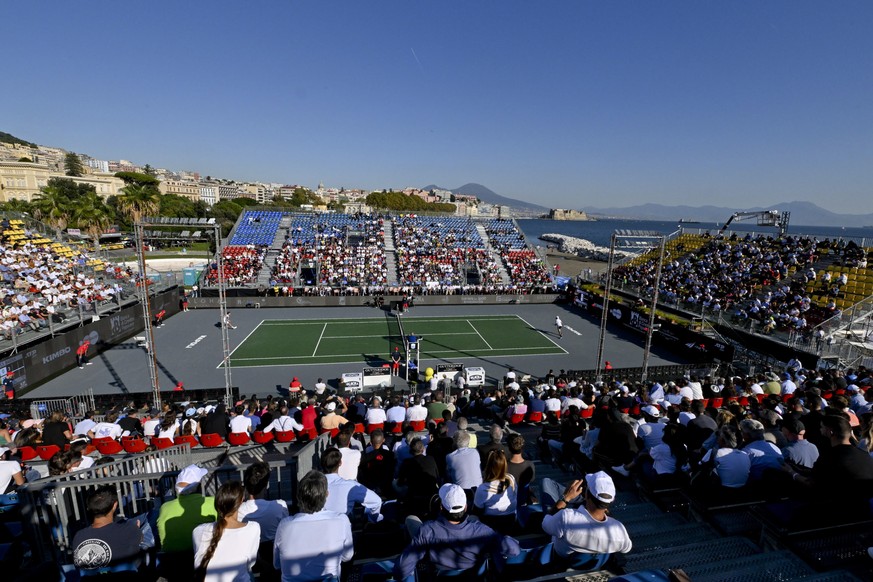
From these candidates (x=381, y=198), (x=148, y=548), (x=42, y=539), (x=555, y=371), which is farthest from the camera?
(x=381, y=198)

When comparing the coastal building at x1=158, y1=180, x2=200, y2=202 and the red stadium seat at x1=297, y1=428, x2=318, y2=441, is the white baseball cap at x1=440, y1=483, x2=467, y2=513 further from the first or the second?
the coastal building at x1=158, y1=180, x2=200, y2=202

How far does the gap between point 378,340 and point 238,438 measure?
633 inches

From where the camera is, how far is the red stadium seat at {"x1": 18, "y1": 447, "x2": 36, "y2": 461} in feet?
28.5

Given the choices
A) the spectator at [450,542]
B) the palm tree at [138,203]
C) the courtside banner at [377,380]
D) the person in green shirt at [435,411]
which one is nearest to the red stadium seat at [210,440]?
the person in green shirt at [435,411]

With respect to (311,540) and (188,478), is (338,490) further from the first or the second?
(188,478)

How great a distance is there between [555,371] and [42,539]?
19893 millimetres

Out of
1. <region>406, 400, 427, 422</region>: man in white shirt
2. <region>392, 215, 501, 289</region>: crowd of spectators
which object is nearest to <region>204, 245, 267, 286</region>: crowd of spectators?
<region>392, 215, 501, 289</region>: crowd of spectators

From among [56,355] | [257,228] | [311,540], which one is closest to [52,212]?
[257,228]

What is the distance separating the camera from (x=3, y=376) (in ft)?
56.4

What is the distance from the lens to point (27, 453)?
28.7ft

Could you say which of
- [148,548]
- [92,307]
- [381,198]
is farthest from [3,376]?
[381,198]

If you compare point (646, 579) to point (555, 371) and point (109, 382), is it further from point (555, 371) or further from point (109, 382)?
point (109, 382)

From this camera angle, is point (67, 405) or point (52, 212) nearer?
point (67, 405)

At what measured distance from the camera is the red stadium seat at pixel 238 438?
10156 millimetres
